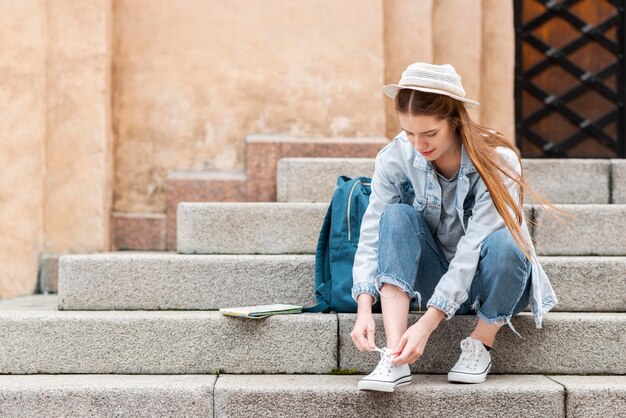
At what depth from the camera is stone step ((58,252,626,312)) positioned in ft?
9.61

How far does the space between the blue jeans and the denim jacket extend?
44 mm

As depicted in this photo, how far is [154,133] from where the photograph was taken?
439 centimetres

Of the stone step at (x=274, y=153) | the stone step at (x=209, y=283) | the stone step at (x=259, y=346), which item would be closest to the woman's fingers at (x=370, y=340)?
the stone step at (x=259, y=346)

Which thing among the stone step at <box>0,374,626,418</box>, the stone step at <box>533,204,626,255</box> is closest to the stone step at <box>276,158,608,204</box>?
the stone step at <box>533,204,626,255</box>

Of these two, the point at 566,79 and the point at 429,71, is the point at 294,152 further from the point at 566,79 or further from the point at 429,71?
the point at 566,79

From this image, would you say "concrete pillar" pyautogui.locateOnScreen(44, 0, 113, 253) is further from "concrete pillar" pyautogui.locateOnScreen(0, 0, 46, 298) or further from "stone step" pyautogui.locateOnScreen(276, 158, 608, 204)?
"stone step" pyautogui.locateOnScreen(276, 158, 608, 204)

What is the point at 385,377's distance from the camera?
2295 mm

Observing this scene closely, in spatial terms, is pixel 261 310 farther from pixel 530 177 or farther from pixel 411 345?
pixel 530 177

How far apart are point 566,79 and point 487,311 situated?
3475 mm

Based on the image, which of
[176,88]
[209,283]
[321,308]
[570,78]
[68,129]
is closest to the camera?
[321,308]

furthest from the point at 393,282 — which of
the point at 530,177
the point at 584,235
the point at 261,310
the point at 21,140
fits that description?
the point at 21,140

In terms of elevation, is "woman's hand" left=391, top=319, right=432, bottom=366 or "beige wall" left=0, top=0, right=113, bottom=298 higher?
"beige wall" left=0, top=0, right=113, bottom=298

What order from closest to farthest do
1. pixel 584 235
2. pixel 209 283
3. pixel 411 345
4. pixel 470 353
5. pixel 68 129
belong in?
pixel 411 345 → pixel 470 353 → pixel 209 283 → pixel 584 235 → pixel 68 129

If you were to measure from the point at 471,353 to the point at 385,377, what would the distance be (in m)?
0.37
